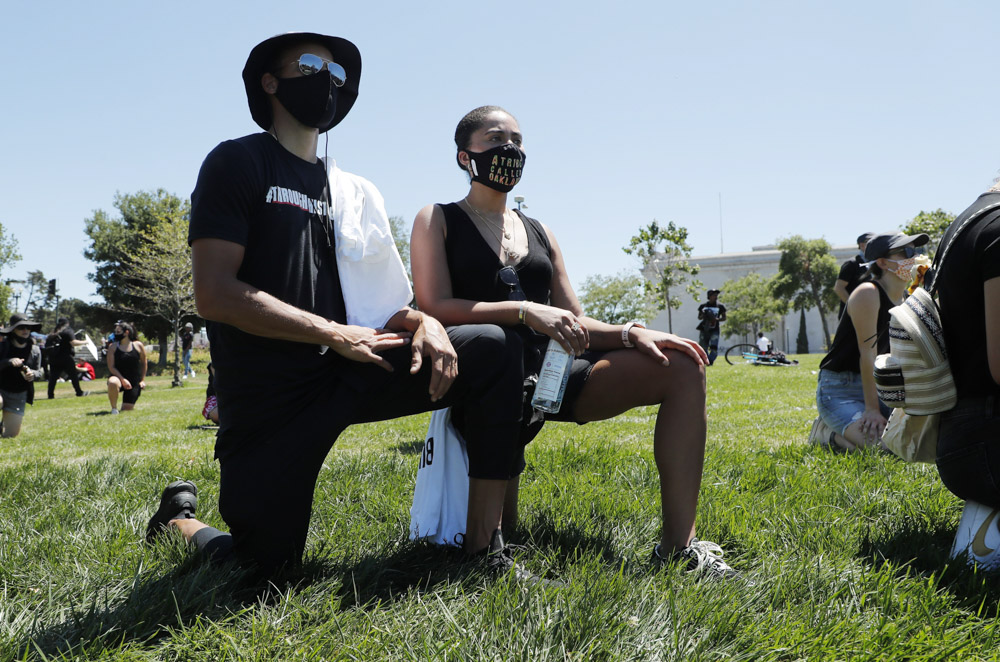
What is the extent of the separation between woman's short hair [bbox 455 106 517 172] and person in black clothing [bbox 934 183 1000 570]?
193 cm

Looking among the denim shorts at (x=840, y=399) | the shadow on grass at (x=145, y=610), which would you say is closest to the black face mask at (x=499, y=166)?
the shadow on grass at (x=145, y=610)

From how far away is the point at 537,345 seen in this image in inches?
119

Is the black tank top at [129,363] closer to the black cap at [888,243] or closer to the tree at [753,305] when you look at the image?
the black cap at [888,243]

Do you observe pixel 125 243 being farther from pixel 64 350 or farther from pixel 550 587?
pixel 550 587

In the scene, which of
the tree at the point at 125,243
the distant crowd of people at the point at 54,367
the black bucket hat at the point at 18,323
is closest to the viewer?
the distant crowd of people at the point at 54,367

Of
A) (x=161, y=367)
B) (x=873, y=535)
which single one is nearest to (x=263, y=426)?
(x=873, y=535)

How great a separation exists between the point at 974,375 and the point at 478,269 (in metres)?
1.95

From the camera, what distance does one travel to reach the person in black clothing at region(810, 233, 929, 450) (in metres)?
4.75

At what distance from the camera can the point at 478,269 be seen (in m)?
3.06

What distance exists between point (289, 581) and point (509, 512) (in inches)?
39.2

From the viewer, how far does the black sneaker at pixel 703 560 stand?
2.46 meters

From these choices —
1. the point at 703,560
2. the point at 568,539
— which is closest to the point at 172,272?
the point at 568,539

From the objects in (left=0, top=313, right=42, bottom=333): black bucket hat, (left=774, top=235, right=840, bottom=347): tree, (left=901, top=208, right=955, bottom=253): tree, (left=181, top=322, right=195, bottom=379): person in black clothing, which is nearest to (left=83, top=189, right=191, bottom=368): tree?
(left=181, top=322, right=195, bottom=379): person in black clothing

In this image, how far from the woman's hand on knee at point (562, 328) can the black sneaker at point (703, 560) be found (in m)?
0.82
